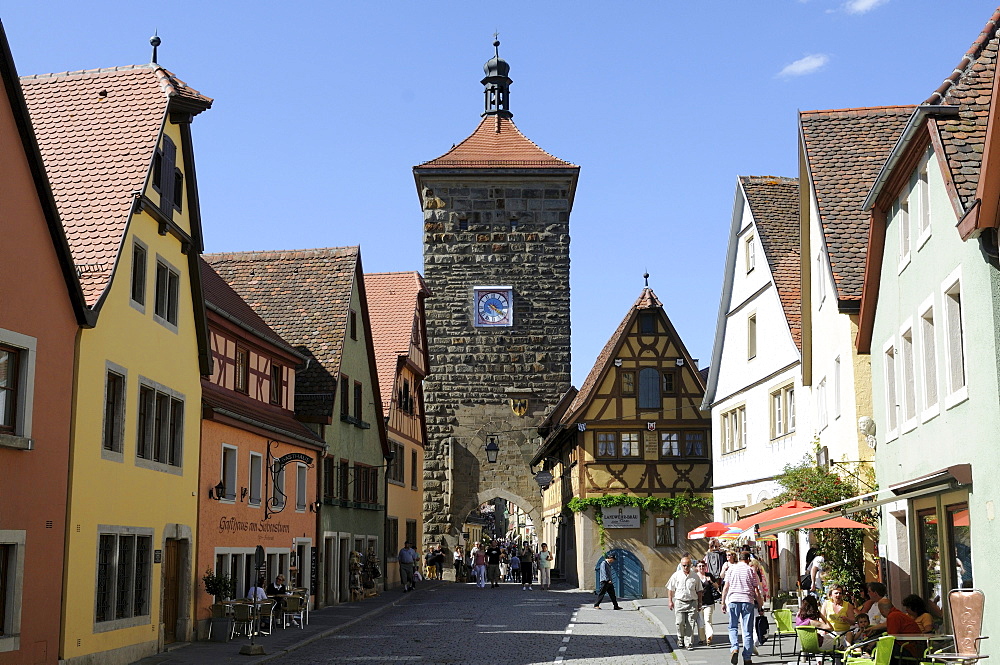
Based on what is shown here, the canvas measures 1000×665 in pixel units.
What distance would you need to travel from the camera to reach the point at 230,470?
22375 millimetres

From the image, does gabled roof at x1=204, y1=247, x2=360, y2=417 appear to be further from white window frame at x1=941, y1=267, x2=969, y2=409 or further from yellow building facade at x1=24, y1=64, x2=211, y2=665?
white window frame at x1=941, y1=267, x2=969, y2=409

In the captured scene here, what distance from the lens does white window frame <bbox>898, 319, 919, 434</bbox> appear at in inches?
609

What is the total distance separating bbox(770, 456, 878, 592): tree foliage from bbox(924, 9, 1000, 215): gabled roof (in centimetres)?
779

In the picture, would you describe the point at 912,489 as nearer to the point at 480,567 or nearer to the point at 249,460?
the point at 249,460

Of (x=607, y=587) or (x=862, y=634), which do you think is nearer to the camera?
(x=862, y=634)

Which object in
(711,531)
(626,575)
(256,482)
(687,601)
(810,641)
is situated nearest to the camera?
(810,641)

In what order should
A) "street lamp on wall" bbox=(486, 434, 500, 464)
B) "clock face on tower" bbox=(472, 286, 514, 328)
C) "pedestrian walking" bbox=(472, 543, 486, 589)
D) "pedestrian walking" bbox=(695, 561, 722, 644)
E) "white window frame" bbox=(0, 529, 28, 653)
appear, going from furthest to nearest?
"clock face on tower" bbox=(472, 286, 514, 328), "street lamp on wall" bbox=(486, 434, 500, 464), "pedestrian walking" bbox=(472, 543, 486, 589), "pedestrian walking" bbox=(695, 561, 722, 644), "white window frame" bbox=(0, 529, 28, 653)

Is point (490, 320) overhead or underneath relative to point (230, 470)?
overhead

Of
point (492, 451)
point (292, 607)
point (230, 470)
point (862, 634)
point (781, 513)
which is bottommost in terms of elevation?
point (292, 607)

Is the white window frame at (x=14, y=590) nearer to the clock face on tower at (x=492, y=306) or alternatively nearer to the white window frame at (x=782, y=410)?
the white window frame at (x=782, y=410)

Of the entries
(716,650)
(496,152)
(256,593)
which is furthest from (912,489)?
(496,152)

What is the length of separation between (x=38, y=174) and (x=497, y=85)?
40.8 meters

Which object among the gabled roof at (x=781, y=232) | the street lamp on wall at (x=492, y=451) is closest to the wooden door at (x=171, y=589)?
the gabled roof at (x=781, y=232)

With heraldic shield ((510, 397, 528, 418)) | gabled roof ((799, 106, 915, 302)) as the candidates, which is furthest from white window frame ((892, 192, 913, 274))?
heraldic shield ((510, 397, 528, 418))
